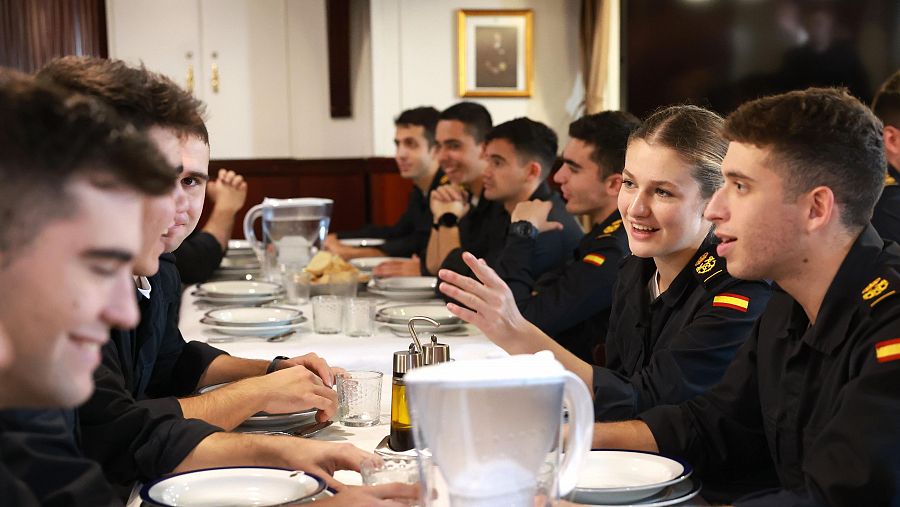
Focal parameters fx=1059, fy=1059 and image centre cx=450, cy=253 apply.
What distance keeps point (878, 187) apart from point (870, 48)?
369 cm

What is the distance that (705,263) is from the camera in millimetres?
2131

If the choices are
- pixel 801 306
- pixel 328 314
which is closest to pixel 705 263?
pixel 801 306

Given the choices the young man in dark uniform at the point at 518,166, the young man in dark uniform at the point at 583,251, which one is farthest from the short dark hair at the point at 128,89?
the young man in dark uniform at the point at 518,166

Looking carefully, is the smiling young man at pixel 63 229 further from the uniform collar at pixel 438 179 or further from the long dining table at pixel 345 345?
the uniform collar at pixel 438 179

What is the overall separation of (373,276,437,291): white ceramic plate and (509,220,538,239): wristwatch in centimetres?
36

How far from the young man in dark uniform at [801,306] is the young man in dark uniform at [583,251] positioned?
3.61 feet

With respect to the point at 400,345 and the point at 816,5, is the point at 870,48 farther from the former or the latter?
the point at 400,345

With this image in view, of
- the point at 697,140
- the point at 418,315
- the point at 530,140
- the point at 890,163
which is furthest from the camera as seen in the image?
the point at 530,140

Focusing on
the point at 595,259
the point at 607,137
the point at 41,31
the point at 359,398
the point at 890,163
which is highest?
the point at 41,31

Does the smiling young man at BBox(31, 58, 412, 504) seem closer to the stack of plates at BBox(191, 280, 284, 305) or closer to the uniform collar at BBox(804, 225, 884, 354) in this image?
the uniform collar at BBox(804, 225, 884, 354)

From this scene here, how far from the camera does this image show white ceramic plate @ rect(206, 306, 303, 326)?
2.77m

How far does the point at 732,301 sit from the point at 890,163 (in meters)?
1.75

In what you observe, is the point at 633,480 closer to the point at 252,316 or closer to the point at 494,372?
the point at 494,372

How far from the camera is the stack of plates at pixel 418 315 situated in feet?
9.19
